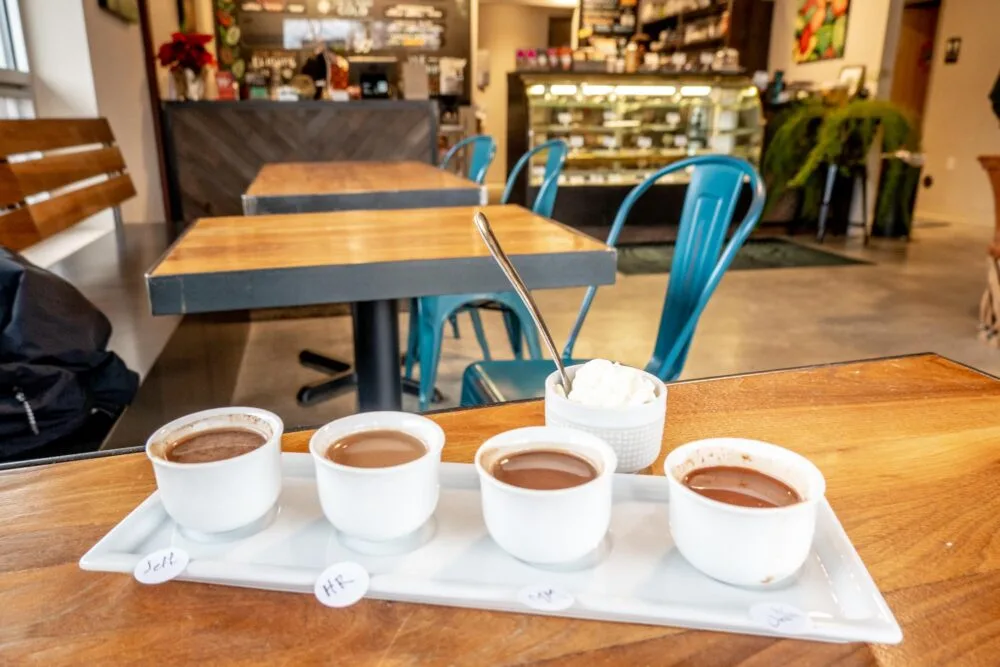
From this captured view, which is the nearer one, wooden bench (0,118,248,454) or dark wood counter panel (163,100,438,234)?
wooden bench (0,118,248,454)

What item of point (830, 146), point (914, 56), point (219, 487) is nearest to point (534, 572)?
point (219, 487)

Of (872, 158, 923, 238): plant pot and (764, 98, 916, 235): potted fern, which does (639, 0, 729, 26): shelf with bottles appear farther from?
(872, 158, 923, 238): plant pot

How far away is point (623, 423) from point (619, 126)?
19.8 ft

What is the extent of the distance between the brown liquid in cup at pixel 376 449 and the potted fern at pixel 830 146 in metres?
6.40

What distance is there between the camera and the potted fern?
20.5 feet

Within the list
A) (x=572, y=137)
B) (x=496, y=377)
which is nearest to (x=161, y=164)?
(x=572, y=137)

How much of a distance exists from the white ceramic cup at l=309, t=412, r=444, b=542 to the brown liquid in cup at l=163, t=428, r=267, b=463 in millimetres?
73

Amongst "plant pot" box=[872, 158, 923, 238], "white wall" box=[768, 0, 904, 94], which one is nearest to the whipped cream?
"plant pot" box=[872, 158, 923, 238]

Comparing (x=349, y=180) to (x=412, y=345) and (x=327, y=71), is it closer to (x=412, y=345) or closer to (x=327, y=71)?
(x=412, y=345)

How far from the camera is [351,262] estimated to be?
1391mm

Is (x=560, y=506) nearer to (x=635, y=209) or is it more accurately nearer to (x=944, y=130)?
(x=635, y=209)

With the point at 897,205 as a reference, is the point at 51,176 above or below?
above

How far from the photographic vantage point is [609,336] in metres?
3.81

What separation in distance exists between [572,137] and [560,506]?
607 centimetres
